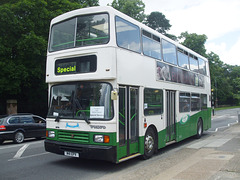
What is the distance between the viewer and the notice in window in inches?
283

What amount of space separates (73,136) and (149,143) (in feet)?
9.40

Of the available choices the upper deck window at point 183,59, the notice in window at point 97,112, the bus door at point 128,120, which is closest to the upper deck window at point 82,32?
the bus door at point 128,120

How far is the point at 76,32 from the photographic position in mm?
7941

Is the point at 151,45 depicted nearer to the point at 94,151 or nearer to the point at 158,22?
the point at 94,151

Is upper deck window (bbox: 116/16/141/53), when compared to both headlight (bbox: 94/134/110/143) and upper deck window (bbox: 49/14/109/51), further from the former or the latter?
headlight (bbox: 94/134/110/143)

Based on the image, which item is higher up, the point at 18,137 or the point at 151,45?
the point at 151,45

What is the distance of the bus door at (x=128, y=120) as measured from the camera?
7.59 m

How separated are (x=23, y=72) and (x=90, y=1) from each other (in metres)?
12.7

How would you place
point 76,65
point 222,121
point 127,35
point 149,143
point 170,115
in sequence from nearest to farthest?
point 76,65 < point 127,35 < point 149,143 < point 170,115 < point 222,121

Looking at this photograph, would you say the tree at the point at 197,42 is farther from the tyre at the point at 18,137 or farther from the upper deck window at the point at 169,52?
the tyre at the point at 18,137

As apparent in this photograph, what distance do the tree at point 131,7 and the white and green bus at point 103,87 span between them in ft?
110

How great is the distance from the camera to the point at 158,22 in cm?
5384

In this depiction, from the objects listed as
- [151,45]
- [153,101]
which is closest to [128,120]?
[153,101]

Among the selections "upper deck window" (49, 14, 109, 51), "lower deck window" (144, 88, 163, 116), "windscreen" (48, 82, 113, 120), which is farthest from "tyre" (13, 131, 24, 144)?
"lower deck window" (144, 88, 163, 116)
